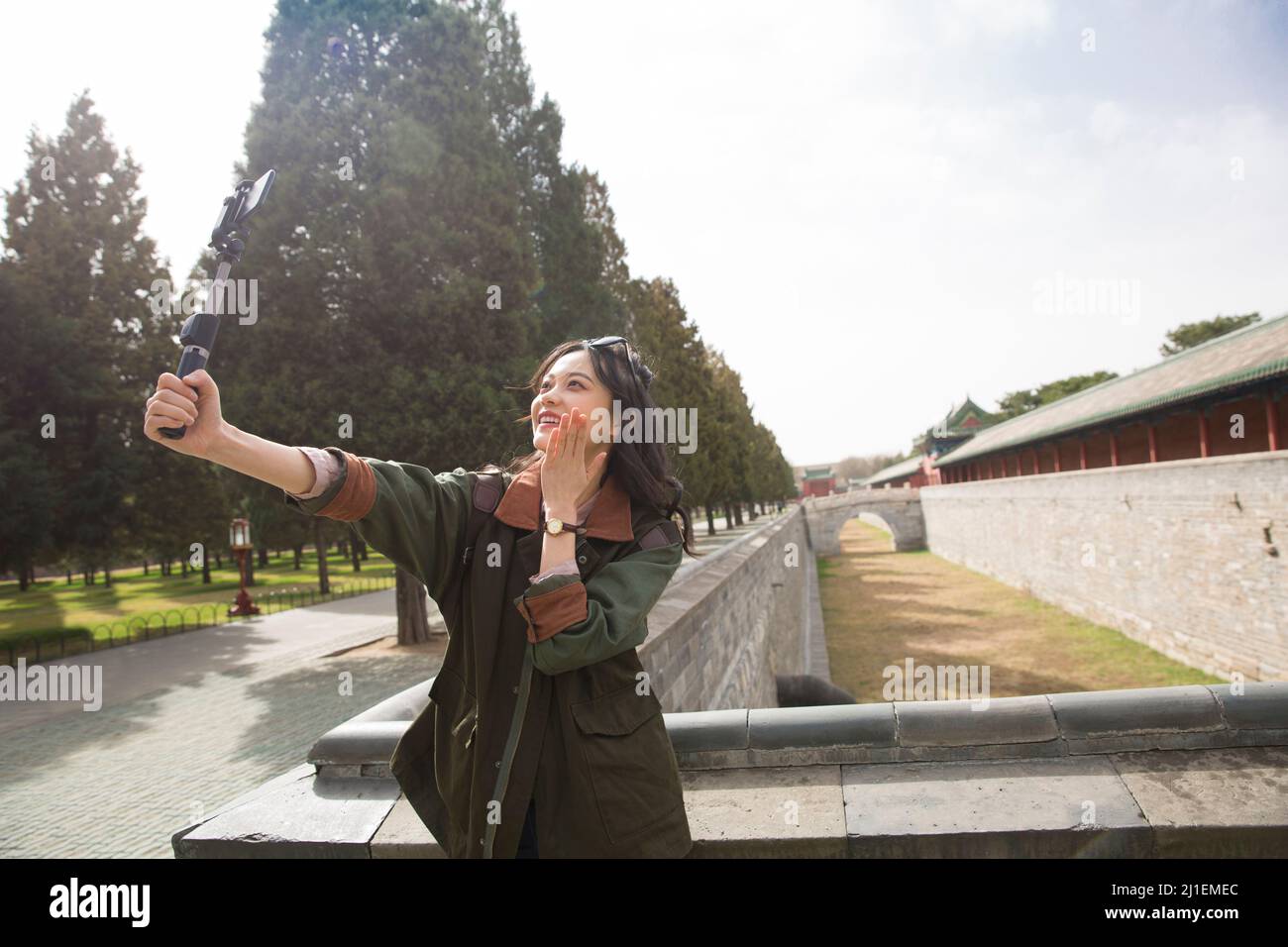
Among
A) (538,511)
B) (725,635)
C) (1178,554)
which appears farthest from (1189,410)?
(538,511)

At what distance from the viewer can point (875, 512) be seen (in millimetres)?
51094

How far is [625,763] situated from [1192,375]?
19.3 meters

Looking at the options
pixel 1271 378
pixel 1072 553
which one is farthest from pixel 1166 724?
pixel 1072 553

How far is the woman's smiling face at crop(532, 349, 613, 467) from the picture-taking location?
187cm

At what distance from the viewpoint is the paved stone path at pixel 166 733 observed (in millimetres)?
5430

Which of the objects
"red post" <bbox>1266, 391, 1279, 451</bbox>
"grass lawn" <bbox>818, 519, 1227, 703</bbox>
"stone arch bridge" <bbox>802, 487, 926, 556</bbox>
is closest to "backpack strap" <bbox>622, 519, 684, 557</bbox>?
"grass lawn" <bbox>818, 519, 1227, 703</bbox>

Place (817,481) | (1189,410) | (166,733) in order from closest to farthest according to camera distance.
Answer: (166,733) → (1189,410) → (817,481)

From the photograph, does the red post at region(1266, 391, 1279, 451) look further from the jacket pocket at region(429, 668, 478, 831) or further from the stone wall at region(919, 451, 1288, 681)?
the jacket pocket at region(429, 668, 478, 831)

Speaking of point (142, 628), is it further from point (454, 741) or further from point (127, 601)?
point (454, 741)

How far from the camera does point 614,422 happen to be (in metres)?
1.91

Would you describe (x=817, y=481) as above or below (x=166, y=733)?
above

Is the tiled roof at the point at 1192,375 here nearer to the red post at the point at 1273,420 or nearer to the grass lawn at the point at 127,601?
the red post at the point at 1273,420
